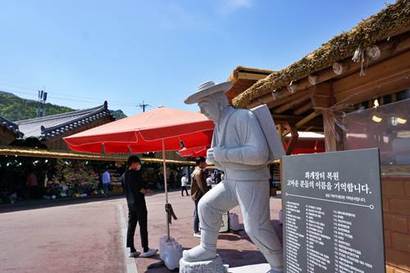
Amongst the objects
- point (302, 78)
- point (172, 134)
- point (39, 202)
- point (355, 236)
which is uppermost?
point (302, 78)

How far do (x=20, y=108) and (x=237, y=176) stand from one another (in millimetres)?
60305

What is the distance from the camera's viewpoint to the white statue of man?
12.2 feet

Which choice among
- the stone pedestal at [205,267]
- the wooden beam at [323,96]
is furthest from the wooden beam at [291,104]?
the stone pedestal at [205,267]

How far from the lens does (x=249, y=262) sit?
6027 millimetres

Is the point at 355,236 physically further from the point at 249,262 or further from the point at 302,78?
the point at 249,262

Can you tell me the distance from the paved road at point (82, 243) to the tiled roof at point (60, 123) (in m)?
10.9

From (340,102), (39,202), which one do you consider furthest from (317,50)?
(39,202)

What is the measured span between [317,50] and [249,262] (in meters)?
3.82

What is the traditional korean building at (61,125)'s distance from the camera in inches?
898

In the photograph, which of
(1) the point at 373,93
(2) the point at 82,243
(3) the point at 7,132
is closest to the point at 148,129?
(1) the point at 373,93

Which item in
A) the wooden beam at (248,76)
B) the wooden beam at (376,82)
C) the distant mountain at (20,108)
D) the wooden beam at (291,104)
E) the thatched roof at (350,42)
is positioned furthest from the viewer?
the distant mountain at (20,108)

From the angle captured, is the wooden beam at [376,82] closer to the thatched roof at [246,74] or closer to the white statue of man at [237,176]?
the white statue of man at [237,176]

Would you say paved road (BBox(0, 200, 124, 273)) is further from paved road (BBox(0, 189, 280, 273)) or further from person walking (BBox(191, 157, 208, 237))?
person walking (BBox(191, 157, 208, 237))

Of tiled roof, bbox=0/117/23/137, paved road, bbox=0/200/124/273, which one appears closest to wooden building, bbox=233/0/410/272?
paved road, bbox=0/200/124/273
